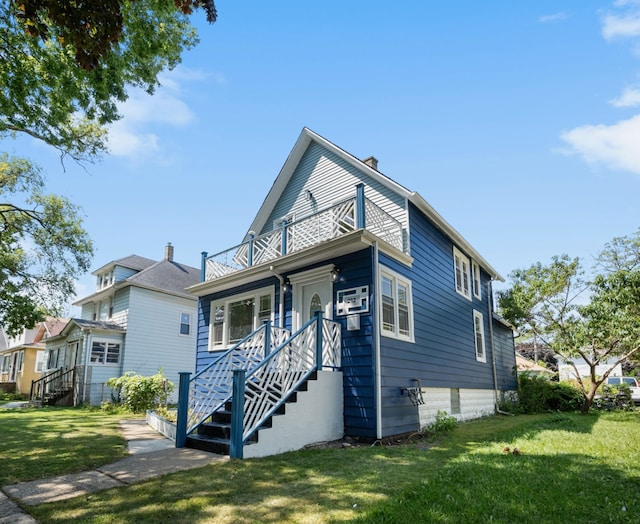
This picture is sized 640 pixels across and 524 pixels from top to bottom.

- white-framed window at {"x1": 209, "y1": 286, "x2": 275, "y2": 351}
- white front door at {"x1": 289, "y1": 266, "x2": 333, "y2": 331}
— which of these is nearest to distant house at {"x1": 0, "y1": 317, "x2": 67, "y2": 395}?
white-framed window at {"x1": 209, "y1": 286, "x2": 275, "y2": 351}

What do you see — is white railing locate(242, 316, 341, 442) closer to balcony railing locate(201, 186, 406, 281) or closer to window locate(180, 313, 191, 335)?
balcony railing locate(201, 186, 406, 281)

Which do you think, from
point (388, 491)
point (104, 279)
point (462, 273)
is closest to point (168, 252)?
point (104, 279)

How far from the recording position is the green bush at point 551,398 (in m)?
16.6

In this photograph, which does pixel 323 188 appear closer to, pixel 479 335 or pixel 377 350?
pixel 377 350

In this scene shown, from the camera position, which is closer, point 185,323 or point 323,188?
point 323,188

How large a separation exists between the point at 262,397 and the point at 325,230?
4351 millimetres

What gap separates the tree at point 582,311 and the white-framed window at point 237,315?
11.5 metres

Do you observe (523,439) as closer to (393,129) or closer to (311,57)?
(393,129)

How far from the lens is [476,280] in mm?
16531

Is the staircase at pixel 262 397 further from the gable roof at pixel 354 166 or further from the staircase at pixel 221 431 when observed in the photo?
the gable roof at pixel 354 166

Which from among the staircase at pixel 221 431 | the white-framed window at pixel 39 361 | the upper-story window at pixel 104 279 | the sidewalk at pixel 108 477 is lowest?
the sidewalk at pixel 108 477

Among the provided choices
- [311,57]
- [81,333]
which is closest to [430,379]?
[311,57]

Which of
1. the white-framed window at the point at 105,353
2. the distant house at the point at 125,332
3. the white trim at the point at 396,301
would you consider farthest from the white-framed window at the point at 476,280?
the white-framed window at the point at 105,353

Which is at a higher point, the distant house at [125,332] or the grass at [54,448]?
the distant house at [125,332]
